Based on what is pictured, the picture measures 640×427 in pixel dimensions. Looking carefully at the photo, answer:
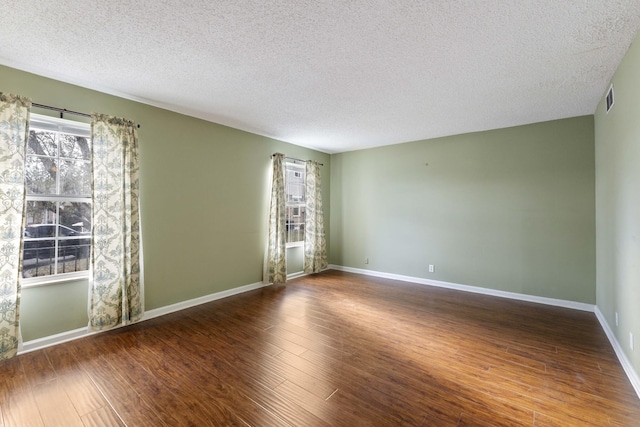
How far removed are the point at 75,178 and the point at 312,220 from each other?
12.2 feet

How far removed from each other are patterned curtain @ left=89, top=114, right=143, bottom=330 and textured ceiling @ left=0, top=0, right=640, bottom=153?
0.55 m

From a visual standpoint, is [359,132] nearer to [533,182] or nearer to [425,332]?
[533,182]

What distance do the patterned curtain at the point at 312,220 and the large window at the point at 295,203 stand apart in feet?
0.35

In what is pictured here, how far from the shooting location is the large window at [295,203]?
5449 mm

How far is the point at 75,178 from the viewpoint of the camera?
295 centimetres

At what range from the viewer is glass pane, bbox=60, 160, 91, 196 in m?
2.88

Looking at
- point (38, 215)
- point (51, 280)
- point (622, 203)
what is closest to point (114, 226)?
point (38, 215)

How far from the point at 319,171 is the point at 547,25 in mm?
4270

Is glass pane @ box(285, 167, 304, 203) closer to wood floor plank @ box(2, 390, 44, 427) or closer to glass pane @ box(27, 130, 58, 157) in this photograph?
glass pane @ box(27, 130, 58, 157)

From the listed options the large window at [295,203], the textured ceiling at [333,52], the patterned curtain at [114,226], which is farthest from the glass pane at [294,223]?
the patterned curtain at [114,226]

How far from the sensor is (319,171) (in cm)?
590

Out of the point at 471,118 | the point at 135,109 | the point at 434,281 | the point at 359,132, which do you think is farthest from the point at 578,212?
the point at 135,109

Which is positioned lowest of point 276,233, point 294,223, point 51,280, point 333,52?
point 51,280

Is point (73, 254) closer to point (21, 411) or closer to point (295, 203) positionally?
point (21, 411)
